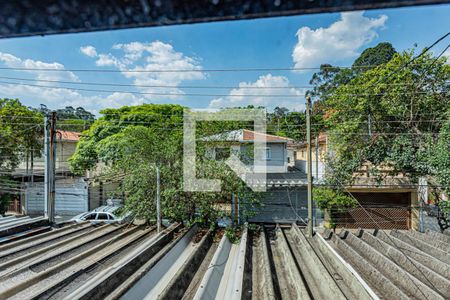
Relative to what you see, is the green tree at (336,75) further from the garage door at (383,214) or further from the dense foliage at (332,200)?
the dense foliage at (332,200)

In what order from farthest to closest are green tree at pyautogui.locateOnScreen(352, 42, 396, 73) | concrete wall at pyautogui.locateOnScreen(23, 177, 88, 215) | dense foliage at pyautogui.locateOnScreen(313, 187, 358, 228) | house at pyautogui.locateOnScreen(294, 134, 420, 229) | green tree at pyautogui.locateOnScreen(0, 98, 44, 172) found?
green tree at pyautogui.locateOnScreen(352, 42, 396, 73) → concrete wall at pyautogui.locateOnScreen(23, 177, 88, 215) → green tree at pyautogui.locateOnScreen(0, 98, 44, 172) → house at pyautogui.locateOnScreen(294, 134, 420, 229) → dense foliage at pyautogui.locateOnScreen(313, 187, 358, 228)

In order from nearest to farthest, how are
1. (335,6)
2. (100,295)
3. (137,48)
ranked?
(335,6) < (100,295) < (137,48)

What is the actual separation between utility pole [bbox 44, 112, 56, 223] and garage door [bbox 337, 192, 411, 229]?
1009 cm

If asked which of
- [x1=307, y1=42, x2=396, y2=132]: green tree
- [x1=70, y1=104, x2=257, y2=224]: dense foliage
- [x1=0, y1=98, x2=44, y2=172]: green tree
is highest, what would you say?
[x1=307, y1=42, x2=396, y2=132]: green tree

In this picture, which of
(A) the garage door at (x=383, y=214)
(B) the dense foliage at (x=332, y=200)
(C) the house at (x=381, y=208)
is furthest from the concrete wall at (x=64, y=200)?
(A) the garage door at (x=383, y=214)

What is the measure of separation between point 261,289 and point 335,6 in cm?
340

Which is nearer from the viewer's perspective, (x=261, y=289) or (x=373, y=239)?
(x=261, y=289)

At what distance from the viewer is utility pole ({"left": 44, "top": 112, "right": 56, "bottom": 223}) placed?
19.9ft

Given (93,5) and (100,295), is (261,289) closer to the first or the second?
(100,295)

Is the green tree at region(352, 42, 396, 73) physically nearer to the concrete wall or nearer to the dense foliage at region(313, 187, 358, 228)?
the dense foliage at region(313, 187, 358, 228)

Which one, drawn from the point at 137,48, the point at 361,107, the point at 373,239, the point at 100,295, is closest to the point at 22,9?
the point at 100,295

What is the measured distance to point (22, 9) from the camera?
0.50 metres

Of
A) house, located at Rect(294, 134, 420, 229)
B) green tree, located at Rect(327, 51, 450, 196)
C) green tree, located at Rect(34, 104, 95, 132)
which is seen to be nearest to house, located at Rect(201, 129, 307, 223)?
house, located at Rect(294, 134, 420, 229)

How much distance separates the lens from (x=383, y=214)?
36.3ft
